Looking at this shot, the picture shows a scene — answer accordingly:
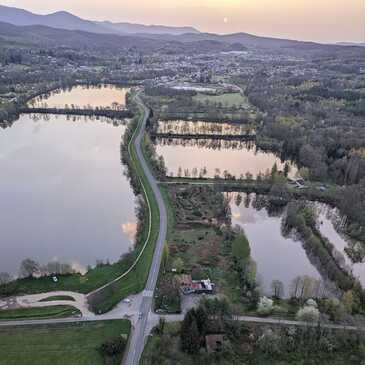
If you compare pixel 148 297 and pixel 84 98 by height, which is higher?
pixel 84 98

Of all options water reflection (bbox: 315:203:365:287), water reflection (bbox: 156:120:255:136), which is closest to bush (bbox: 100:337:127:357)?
water reflection (bbox: 315:203:365:287)

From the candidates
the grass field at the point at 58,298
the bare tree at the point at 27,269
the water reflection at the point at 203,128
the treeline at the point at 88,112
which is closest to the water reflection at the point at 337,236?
the grass field at the point at 58,298

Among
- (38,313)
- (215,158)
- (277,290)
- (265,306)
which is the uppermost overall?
(215,158)

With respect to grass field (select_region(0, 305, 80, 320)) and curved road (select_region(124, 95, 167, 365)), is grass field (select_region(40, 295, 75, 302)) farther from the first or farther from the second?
curved road (select_region(124, 95, 167, 365))

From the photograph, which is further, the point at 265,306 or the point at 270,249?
the point at 270,249

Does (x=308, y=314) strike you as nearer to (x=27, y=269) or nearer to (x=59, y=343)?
(x=59, y=343)

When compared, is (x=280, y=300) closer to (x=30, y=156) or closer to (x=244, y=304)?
(x=244, y=304)

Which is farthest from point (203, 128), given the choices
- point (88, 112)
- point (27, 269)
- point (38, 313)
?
point (38, 313)

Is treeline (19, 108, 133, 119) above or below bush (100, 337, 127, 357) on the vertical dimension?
above
